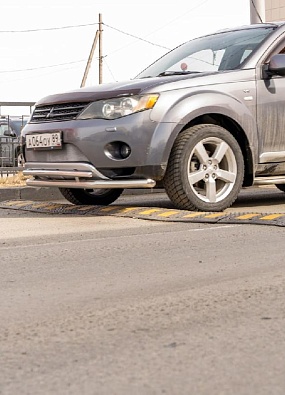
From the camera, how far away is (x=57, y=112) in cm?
771

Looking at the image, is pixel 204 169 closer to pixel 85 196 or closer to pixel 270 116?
pixel 270 116

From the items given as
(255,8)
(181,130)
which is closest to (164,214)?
(181,130)

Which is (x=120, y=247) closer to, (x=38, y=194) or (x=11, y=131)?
(x=38, y=194)

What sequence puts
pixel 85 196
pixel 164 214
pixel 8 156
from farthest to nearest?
1. pixel 8 156
2. pixel 85 196
3. pixel 164 214

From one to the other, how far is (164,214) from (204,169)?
2.03ft

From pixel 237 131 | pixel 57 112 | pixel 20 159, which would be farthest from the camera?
pixel 20 159

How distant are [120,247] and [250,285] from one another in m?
1.55

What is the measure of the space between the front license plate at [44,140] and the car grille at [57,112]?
0.15 m

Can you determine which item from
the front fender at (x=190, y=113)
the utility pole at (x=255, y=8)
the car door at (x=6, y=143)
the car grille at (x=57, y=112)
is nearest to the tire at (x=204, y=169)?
the front fender at (x=190, y=113)

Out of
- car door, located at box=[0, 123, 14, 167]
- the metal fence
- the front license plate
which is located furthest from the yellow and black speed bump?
car door, located at box=[0, 123, 14, 167]

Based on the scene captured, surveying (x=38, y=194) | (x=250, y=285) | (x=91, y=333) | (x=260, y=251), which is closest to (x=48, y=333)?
(x=91, y=333)

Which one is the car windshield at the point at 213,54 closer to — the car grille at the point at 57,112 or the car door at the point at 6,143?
the car grille at the point at 57,112

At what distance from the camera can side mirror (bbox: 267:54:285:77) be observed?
7.71m

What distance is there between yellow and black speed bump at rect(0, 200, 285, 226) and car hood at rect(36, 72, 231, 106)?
1003 millimetres
